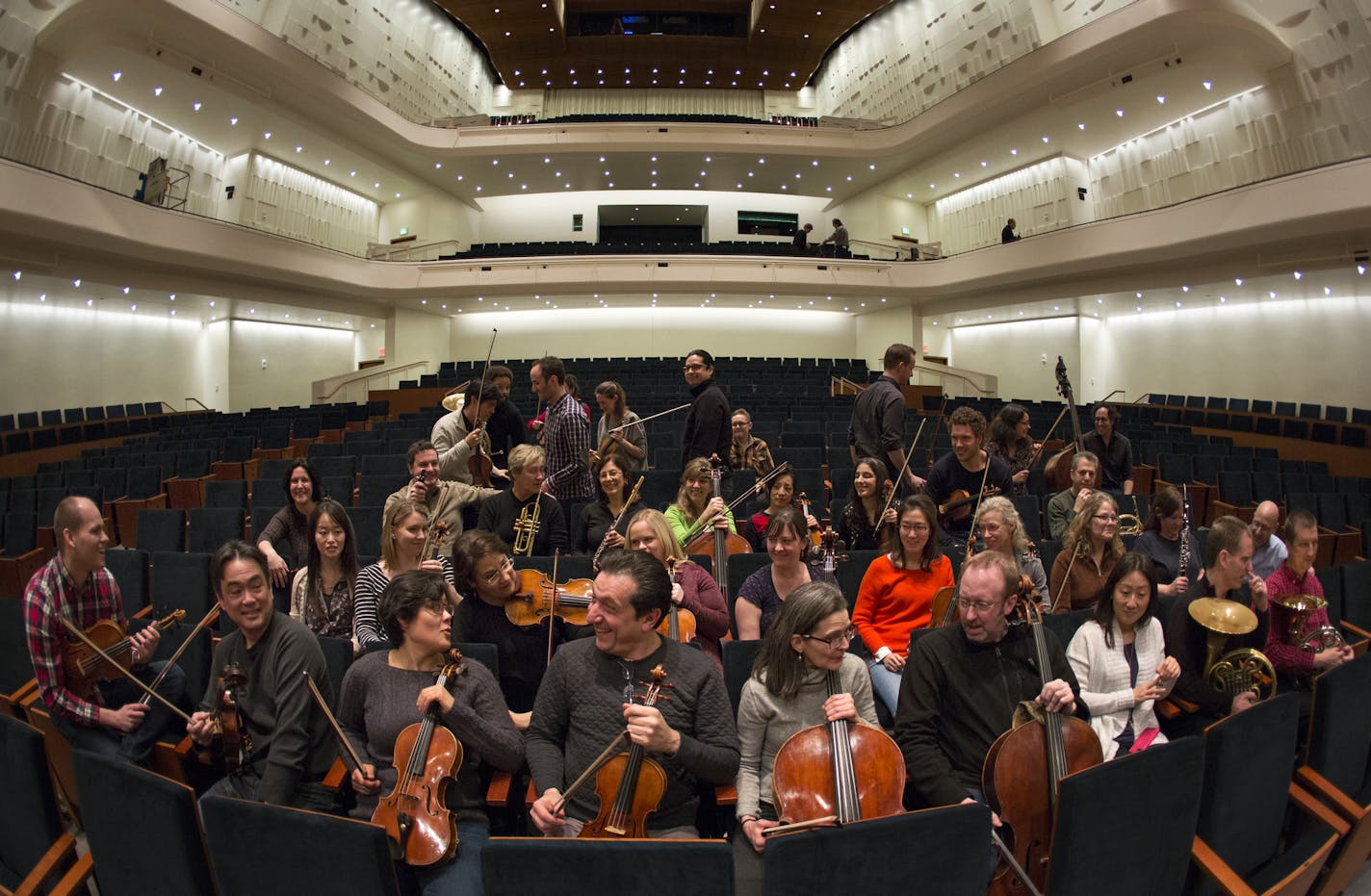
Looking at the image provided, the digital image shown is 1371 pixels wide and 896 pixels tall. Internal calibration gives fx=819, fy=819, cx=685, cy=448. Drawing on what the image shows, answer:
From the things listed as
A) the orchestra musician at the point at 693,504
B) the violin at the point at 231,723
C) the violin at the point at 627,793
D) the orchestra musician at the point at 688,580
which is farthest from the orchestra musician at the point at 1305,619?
the violin at the point at 231,723

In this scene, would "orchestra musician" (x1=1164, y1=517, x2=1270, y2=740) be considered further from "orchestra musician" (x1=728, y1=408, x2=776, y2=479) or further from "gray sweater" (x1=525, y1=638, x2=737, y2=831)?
"orchestra musician" (x1=728, y1=408, x2=776, y2=479)

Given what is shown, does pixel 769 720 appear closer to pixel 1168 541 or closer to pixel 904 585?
pixel 904 585

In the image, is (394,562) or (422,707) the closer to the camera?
(422,707)

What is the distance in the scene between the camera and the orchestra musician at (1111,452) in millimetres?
5477

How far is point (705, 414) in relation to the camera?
4.69m

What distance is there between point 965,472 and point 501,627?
2.53 m

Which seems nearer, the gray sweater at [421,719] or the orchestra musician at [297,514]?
the gray sweater at [421,719]

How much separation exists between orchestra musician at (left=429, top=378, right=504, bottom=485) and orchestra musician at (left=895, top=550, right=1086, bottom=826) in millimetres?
2983

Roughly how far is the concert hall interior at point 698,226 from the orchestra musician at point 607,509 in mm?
694

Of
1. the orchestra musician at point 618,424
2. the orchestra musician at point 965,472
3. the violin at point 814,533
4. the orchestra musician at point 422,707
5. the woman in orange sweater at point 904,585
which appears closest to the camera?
the orchestra musician at point 422,707

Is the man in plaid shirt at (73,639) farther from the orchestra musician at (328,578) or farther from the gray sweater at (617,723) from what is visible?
the gray sweater at (617,723)

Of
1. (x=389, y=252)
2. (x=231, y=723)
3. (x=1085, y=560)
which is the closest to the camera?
(x=231, y=723)

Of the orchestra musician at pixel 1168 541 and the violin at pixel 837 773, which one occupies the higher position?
the orchestra musician at pixel 1168 541

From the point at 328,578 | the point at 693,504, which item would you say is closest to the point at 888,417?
the point at 693,504
